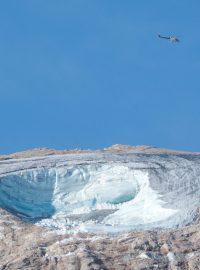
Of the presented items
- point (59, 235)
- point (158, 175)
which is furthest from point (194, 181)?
point (59, 235)

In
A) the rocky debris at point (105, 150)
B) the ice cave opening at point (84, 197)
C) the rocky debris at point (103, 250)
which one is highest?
the rocky debris at point (105, 150)

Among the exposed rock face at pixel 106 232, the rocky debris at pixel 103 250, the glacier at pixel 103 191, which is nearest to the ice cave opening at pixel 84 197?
the glacier at pixel 103 191

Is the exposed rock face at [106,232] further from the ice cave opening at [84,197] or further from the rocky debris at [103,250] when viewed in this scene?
the ice cave opening at [84,197]

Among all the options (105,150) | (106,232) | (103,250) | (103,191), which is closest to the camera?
(103,250)

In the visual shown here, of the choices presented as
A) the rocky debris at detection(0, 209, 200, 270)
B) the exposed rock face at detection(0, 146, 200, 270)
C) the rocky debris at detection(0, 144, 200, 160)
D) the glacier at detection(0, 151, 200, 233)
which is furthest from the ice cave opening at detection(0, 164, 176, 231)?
the rocky debris at detection(0, 144, 200, 160)

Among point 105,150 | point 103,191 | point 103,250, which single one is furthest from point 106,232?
point 105,150

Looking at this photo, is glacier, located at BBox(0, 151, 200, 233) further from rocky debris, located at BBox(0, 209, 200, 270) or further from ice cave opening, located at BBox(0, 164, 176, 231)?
rocky debris, located at BBox(0, 209, 200, 270)

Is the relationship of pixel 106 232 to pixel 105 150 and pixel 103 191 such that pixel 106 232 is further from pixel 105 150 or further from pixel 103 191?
pixel 105 150
